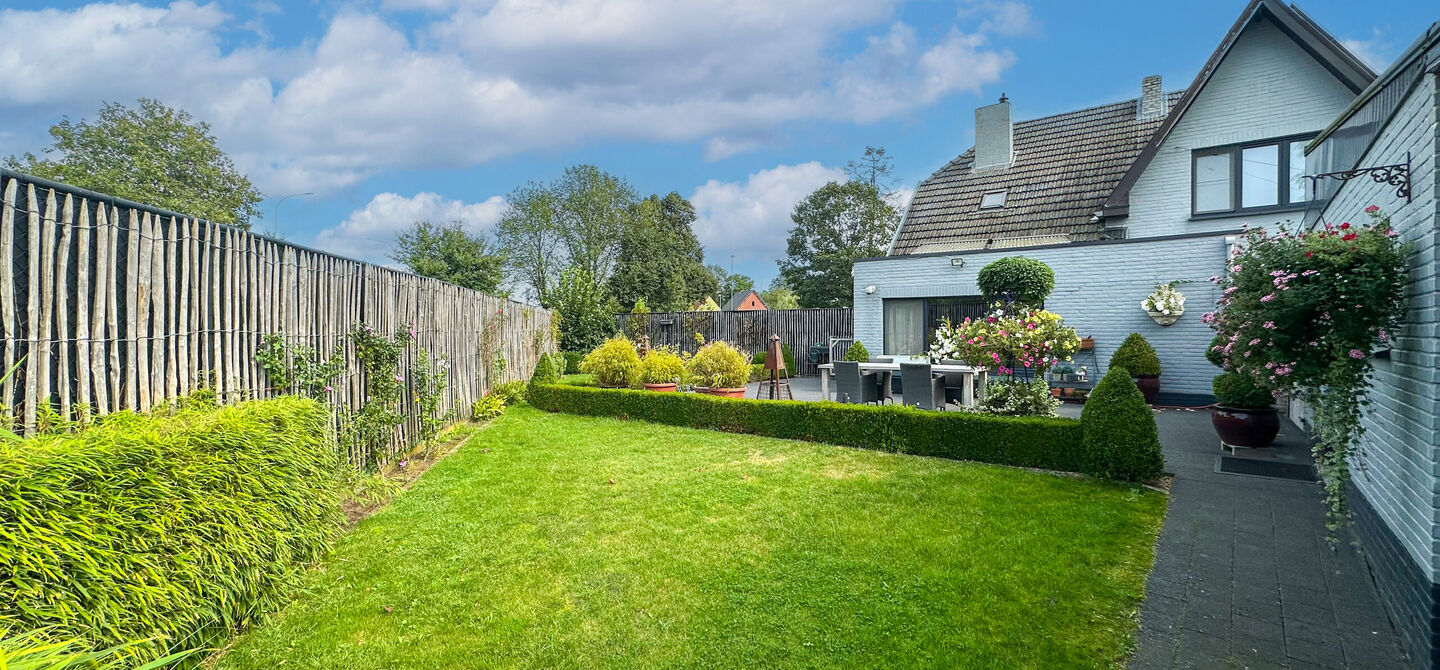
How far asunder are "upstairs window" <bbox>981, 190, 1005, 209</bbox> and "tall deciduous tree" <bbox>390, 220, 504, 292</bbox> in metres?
17.2

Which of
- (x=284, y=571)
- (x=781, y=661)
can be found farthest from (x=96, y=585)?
(x=781, y=661)

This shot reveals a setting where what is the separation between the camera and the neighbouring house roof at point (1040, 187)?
43.5ft

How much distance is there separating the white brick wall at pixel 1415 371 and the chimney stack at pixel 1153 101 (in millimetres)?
12893

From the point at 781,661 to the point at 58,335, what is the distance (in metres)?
3.55

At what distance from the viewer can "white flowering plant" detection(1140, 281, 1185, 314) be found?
32.4ft

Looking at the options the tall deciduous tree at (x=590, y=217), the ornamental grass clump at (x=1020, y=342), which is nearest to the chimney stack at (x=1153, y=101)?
the ornamental grass clump at (x=1020, y=342)

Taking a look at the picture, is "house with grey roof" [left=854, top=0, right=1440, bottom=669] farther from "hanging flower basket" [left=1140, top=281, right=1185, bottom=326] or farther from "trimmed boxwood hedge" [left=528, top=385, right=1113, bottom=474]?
"trimmed boxwood hedge" [left=528, top=385, right=1113, bottom=474]

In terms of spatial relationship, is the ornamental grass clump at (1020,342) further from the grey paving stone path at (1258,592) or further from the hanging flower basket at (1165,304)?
the hanging flower basket at (1165,304)

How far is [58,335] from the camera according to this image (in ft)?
8.69

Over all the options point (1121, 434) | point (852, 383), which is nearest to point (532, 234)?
point (852, 383)

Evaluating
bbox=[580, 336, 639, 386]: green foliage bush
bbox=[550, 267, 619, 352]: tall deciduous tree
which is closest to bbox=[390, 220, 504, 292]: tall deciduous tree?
bbox=[550, 267, 619, 352]: tall deciduous tree

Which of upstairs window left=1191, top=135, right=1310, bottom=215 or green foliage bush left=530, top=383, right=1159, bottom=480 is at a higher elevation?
upstairs window left=1191, top=135, right=1310, bottom=215

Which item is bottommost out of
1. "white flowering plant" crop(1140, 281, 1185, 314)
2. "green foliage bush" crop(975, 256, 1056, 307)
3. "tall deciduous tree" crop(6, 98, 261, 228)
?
"white flowering plant" crop(1140, 281, 1185, 314)

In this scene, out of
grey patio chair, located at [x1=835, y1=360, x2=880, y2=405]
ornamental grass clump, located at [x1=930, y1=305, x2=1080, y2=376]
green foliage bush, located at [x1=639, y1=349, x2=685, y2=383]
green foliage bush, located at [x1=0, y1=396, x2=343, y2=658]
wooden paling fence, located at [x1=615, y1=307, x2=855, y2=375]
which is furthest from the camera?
wooden paling fence, located at [x1=615, y1=307, x2=855, y2=375]
